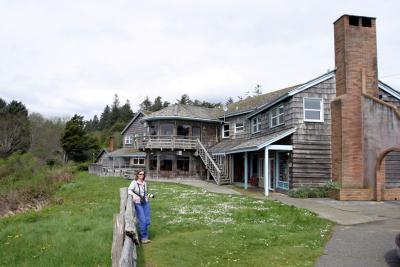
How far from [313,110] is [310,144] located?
190cm

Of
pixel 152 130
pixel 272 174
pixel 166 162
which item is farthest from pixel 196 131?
pixel 272 174

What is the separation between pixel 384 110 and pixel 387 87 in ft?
9.24

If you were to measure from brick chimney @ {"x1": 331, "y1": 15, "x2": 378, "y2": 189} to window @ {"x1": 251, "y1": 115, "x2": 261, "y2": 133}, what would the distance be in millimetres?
7081

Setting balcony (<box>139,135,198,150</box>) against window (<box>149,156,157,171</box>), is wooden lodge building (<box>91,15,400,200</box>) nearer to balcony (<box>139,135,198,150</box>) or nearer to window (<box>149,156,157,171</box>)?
balcony (<box>139,135,198,150</box>)

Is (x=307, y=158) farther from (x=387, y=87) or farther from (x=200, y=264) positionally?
(x=200, y=264)

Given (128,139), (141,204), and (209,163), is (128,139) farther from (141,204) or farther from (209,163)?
(141,204)

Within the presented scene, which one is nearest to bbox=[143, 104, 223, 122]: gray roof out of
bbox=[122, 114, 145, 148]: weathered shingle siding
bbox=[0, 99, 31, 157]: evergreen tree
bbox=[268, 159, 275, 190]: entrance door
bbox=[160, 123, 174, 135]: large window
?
bbox=[160, 123, 174, 135]: large window

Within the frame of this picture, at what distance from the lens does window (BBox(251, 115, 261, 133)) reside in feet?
87.0

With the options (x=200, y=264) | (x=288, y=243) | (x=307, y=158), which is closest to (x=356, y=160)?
(x=307, y=158)

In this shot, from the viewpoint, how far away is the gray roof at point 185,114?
34125 mm

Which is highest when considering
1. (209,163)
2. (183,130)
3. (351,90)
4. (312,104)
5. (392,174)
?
(351,90)

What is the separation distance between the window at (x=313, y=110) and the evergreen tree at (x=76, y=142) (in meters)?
45.6

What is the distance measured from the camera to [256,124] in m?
27.2

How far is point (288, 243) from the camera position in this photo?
8.84m
